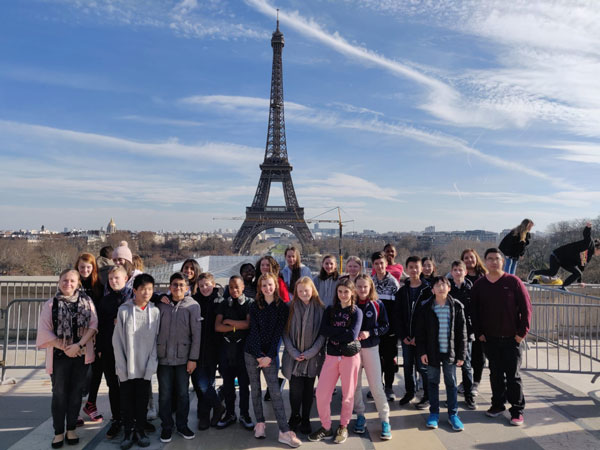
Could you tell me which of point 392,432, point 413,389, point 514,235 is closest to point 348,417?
point 392,432

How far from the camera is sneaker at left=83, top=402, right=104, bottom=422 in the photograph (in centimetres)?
394

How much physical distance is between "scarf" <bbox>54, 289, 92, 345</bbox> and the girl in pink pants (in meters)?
2.22

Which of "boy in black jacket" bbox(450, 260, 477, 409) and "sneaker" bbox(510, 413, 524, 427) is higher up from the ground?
"boy in black jacket" bbox(450, 260, 477, 409)

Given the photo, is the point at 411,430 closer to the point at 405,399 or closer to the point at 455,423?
the point at 455,423

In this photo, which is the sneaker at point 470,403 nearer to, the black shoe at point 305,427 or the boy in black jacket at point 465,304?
the boy in black jacket at point 465,304

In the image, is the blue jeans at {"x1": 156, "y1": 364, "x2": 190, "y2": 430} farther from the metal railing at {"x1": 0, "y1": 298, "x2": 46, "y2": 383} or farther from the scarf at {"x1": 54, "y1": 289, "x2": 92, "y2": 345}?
the metal railing at {"x1": 0, "y1": 298, "x2": 46, "y2": 383}

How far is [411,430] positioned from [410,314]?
45.0 inches

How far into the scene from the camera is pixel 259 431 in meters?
3.62

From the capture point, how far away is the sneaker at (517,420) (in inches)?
152

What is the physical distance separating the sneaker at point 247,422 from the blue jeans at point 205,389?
0.98 feet

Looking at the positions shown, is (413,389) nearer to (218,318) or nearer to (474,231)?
(218,318)

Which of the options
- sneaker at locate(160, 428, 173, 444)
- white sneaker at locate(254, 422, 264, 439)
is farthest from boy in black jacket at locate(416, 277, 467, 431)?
sneaker at locate(160, 428, 173, 444)

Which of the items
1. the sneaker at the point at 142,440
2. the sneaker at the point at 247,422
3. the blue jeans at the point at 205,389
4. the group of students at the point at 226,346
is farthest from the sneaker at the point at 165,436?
the sneaker at the point at 247,422

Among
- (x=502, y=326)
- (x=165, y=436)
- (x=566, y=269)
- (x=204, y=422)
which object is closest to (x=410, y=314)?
(x=502, y=326)
